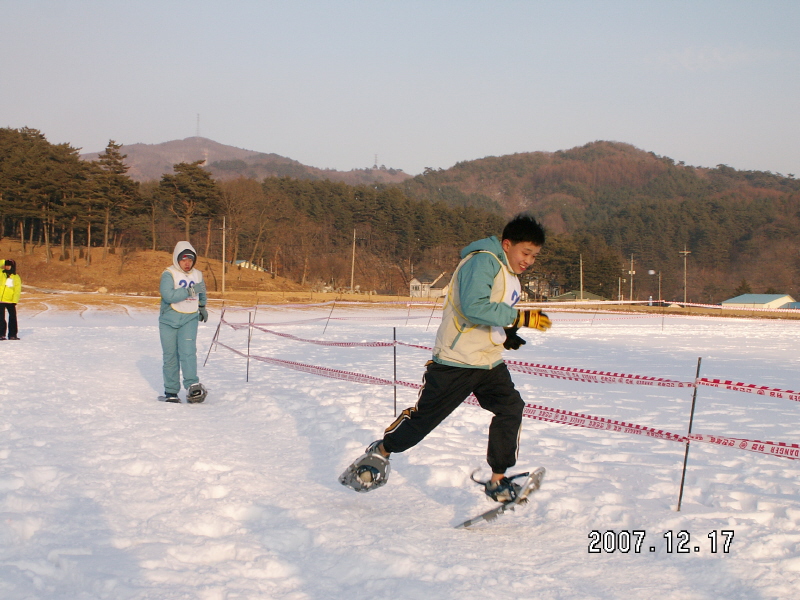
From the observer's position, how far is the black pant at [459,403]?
153 inches

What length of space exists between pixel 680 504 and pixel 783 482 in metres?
1.08

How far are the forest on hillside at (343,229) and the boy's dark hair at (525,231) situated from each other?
183 ft

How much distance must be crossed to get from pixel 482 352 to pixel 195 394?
16.0 feet

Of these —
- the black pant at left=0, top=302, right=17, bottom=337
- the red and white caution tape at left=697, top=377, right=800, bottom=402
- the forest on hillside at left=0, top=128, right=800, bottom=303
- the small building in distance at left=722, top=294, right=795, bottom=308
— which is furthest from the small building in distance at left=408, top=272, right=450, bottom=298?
the red and white caution tape at left=697, top=377, right=800, bottom=402

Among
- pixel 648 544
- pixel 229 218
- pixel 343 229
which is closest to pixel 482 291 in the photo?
pixel 648 544

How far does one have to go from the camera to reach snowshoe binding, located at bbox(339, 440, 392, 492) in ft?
13.2

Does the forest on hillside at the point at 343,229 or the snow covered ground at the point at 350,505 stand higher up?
the forest on hillside at the point at 343,229

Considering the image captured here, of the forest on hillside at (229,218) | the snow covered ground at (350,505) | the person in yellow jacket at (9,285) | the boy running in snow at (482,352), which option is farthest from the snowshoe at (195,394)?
the forest on hillside at (229,218)

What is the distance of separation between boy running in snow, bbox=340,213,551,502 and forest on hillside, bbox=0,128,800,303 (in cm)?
5576

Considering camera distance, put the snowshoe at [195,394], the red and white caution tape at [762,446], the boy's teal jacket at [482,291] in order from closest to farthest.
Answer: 1. the boy's teal jacket at [482,291]
2. the red and white caution tape at [762,446]
3. the snowshoe at [195,394]

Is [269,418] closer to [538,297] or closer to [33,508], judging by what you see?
[33,508]

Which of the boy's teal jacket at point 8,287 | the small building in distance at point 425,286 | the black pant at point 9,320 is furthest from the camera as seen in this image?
the small building in distance at point 425,286

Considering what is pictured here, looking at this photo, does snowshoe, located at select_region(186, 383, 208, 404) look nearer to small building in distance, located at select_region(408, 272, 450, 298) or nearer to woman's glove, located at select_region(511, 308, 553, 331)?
woman's glove, located at select_region(511, 308, 553, 331)

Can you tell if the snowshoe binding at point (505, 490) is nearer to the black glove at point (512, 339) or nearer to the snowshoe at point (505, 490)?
the snowshoe at point (505, 490)
